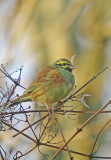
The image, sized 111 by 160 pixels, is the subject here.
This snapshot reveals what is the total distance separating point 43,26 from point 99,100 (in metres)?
3.42

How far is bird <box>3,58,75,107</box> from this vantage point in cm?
435

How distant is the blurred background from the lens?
300 inches

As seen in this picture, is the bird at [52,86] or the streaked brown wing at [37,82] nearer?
the bird at [52,86]

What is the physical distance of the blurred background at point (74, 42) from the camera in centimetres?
763

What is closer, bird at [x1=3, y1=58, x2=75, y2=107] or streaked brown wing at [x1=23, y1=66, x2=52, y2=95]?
bird at [x1=3, y1=58, x2=75, y2=107]

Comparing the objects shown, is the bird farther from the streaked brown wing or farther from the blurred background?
the blurred background

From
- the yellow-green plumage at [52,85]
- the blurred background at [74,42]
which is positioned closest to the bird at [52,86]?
the yellow-green plumage at [52,85]

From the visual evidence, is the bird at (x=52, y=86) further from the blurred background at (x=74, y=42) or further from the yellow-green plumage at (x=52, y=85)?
the blurred background at (x=74, y=42)

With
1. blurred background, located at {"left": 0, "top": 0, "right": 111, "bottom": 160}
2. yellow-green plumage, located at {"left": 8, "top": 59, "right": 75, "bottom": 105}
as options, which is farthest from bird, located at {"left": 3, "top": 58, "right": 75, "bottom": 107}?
blurred background, located at {"left": 0, "top": 0, "right": 111, "bottom": 160}

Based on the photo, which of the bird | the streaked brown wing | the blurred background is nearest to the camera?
the bird

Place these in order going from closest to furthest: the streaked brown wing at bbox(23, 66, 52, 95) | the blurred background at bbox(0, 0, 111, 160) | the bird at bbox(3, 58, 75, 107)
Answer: the bird at bbox(3, 58, 75, 107)
the streaked brown wing at bbox(23, 66, 52, 95)
the blurred background at bbox(0, 0, 111, 160)

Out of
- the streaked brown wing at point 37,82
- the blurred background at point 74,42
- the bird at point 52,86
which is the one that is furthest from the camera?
the blurred background at point 74,42

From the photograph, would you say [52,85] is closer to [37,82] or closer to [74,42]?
[37,82]

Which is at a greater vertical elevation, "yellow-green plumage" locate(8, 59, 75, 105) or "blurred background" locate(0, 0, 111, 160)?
"blurred background" locate(0, 0, 111, 160)
